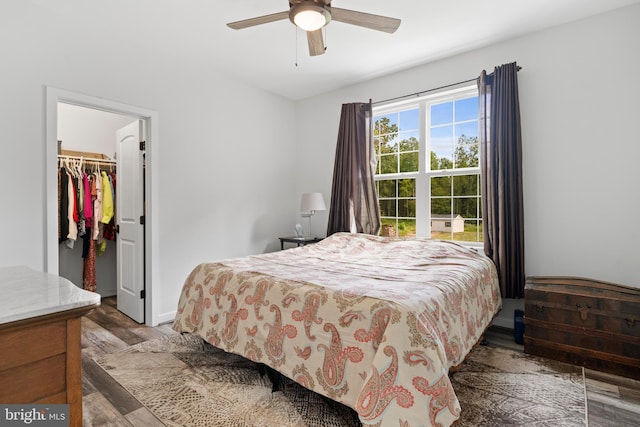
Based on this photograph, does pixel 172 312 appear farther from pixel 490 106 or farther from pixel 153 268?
pixel 490 106

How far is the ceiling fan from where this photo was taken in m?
1.93

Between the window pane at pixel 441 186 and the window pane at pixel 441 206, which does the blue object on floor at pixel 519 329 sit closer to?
the window pane at pixel 441 206

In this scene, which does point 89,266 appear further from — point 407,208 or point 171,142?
point 407,208

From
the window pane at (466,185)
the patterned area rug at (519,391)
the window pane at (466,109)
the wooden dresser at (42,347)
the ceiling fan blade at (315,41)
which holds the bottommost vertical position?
the patterned area rug at (519,391)

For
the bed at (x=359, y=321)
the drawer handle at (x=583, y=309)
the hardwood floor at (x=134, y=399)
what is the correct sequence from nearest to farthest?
1. the bed at (x=359, y=321)
2. the hardwood floor at (x=134, y=399)
3. the drawer handle at (x=583, y=309)

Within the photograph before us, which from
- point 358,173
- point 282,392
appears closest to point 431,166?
point 358,173

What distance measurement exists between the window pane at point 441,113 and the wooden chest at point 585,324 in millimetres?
1881

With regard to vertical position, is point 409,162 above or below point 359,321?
above

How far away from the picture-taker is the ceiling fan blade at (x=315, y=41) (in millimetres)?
2250

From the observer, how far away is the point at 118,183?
3771 millimetres

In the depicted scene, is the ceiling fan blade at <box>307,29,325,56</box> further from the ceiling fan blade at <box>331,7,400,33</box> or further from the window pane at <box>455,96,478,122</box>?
the window pane at <box>455,96,478,122</box>

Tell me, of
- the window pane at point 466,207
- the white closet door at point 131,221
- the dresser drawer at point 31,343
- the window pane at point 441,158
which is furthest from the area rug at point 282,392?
the window pane at point 441,158

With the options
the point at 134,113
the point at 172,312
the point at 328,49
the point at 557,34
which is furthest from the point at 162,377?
the point at 557,34

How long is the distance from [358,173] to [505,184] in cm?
158
